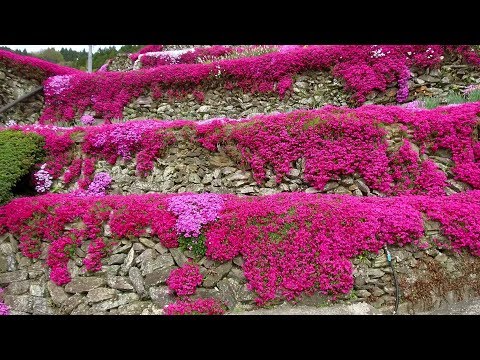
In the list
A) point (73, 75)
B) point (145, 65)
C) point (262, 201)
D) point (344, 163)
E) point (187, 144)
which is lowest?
point (262, 201)

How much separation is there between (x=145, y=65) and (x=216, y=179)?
1693 centimetres

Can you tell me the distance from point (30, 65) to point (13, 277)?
568 inches

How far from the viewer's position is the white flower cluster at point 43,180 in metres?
10.5

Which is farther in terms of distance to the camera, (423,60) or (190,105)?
(190,105)

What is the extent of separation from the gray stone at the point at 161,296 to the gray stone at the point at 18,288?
3.47m

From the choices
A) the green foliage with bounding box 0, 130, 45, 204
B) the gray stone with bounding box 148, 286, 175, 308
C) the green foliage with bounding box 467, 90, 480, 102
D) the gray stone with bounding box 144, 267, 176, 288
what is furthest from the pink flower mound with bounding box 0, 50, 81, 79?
the green foliage with bounding box 467, 90, 480, 102

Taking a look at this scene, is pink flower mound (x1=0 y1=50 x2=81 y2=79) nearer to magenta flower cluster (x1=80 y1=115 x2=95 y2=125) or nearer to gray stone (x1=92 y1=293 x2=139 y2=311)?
magenta flower cluster (x1=80 y1=115 x2=95 y2=125)

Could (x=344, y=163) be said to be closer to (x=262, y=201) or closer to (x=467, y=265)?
(x=262, y=201)

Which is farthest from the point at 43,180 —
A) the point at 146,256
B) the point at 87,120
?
the point at 87,120

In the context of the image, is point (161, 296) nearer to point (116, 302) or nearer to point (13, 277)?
point (116, 302)

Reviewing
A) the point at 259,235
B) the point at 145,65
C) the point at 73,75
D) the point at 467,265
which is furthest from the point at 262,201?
the point at 145,65

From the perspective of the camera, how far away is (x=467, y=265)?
7074mm

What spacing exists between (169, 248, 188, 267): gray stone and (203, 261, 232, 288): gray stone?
0.69m

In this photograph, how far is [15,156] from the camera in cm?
997
